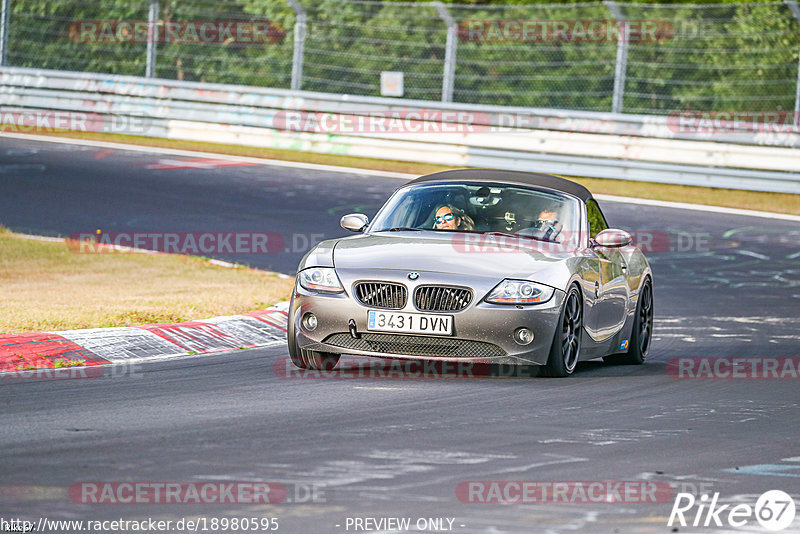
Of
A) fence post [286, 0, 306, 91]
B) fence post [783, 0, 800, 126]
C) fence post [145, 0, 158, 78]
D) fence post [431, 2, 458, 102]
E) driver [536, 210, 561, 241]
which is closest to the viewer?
driver [536, 210, 561, 241]

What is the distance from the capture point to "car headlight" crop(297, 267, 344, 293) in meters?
9.05

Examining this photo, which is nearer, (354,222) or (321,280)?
(321,280)

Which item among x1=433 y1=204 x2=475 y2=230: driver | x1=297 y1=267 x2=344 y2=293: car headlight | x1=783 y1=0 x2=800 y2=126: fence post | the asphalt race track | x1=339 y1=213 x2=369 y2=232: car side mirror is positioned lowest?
the asphalt race track

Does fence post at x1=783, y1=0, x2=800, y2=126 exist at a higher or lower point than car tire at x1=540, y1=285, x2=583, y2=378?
higher

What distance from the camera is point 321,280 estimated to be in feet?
30.0

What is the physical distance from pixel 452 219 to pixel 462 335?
1.52m

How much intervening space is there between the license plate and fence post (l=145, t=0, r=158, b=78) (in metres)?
19.3

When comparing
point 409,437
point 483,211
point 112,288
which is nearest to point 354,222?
point 483,211

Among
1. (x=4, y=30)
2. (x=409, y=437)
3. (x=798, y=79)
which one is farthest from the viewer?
(x=4, y=30)

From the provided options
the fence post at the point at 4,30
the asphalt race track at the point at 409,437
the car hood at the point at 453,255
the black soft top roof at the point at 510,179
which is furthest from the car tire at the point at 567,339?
the fence post at the point at 4,30

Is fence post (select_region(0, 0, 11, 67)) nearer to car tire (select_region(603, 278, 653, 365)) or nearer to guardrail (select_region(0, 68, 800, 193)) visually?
guardrail (select_region(0, 68, 800, 193))

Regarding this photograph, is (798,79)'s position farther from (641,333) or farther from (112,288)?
(112,288)

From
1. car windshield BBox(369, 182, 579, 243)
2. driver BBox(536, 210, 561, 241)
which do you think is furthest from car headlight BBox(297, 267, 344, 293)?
driver BBox(536, 210, 561, 241)

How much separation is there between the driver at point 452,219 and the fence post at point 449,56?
14925 millimetres
